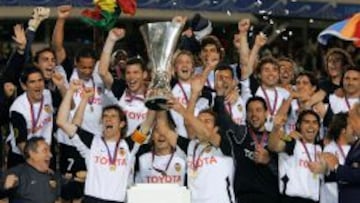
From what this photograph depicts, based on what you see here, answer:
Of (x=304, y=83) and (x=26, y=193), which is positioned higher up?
(x=304, y=83)

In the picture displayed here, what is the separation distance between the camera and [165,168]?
345 inches

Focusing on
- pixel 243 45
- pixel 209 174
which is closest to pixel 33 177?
pixel 209 174

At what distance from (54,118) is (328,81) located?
2604 millimetres

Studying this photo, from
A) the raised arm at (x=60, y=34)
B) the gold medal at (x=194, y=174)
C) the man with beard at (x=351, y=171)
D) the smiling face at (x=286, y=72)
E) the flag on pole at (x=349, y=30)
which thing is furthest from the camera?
the flag on pole at (x=349, y=30)

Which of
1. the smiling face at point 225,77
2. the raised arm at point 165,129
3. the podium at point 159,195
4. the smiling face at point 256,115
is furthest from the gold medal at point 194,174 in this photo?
the podium at point 159,195

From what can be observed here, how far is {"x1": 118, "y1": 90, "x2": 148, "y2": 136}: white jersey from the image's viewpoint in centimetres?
926

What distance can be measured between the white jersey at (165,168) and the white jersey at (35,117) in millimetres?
975

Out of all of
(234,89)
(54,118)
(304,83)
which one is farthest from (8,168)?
(304,83)

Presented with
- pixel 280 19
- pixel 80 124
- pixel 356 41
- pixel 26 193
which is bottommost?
pixel 26 193

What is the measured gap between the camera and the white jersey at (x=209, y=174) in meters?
8.62

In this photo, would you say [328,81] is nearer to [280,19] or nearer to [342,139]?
[342,139]

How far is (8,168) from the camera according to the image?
9047 millimetres

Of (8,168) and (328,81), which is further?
(328,81)

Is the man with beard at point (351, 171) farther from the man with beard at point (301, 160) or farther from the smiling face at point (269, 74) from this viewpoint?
the smiling face at point (269, 74)
